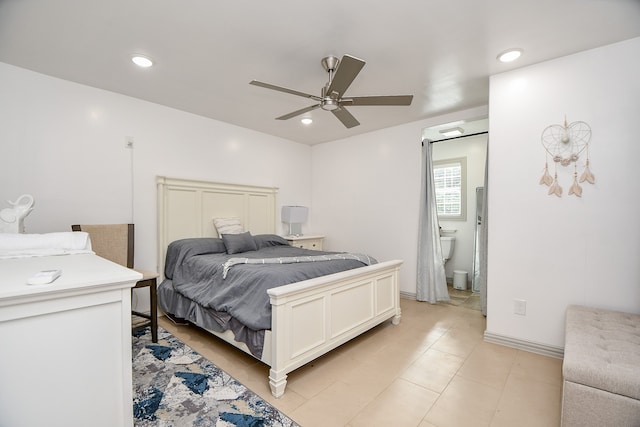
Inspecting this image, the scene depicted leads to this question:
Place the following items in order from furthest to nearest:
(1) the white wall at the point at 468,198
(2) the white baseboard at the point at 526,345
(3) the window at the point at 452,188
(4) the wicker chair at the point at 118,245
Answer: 1. (3) the window at the point at 452,188
2. (1) the white wall at the point at 468,198
3. (4) the wicker chair at the point at 118,245
4. (2) the white baseboard at the point at 526,345

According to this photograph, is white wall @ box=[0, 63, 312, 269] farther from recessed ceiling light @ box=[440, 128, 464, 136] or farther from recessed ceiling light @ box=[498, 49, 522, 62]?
recessed ceiling light @ box=[498, 49, 522, 62]

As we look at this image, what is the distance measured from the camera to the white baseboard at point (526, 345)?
8.02 ft

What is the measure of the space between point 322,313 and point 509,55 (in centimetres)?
261

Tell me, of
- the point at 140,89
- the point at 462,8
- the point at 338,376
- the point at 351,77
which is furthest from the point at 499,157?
the point at 140,89

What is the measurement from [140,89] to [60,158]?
3.38 ft

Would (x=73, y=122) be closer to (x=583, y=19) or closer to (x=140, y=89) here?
(x=140, y=89)

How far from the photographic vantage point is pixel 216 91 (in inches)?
121

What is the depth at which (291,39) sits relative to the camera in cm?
214

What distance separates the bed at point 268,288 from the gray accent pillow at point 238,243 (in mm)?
14

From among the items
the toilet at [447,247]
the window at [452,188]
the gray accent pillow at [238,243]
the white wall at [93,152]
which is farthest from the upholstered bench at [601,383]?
the white wall at [93,152]

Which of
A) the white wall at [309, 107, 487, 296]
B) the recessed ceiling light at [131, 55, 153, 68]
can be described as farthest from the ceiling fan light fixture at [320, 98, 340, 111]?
the white wall at [309, 107, 487, 296]

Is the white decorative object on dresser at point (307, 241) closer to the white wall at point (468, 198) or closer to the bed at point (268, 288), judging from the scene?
the bed at point (268, 288)

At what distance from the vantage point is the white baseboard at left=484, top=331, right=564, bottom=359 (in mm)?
2445

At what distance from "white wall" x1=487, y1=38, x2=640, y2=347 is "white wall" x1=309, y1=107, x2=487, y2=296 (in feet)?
3.34
